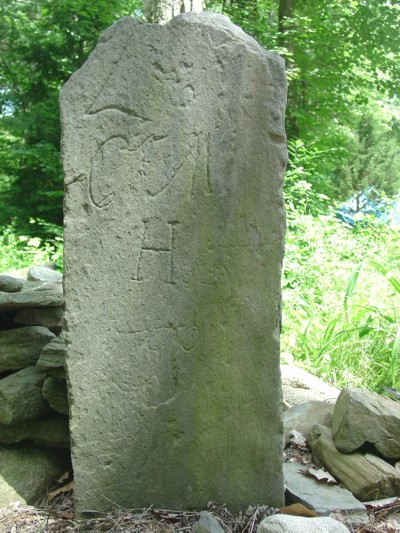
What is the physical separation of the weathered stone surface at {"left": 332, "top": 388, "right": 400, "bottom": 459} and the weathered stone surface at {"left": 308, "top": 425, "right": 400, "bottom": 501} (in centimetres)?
4

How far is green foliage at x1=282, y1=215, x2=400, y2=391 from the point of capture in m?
3.96

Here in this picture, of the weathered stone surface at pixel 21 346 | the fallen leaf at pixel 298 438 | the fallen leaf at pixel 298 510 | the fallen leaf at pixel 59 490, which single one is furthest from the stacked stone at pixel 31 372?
the fallen leaf at pixel 298 438

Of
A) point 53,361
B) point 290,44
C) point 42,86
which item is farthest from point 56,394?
point 42,86

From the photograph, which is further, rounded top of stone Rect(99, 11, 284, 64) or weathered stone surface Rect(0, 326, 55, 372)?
weathered stone surface Rect(0, 326, 55, 372)

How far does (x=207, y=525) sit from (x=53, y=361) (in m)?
0.97

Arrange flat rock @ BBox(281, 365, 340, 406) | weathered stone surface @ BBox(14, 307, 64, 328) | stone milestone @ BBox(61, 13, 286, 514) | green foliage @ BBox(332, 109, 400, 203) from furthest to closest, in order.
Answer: green foliage @ BBox(332, 109, 400, 203), flat rock @ BBox(281, 365, 340, 406), weathered stone surface @ BBox(14, 307, 64, 328), stone milestone @ BBox(61, 13, 286, 514)

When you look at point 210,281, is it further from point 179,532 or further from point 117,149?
point 179,532

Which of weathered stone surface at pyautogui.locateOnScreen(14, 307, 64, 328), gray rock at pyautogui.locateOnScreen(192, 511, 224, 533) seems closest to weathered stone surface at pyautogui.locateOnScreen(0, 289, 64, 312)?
weathered stone surface at pyautogui.locateOnScreen(14, 307, 64, 328)

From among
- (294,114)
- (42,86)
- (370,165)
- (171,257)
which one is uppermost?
(42,86)

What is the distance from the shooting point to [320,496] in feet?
7.50

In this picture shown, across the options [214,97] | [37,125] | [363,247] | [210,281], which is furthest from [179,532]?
[37,125]

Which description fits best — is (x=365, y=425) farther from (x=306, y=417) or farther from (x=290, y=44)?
(x=290, y=44)

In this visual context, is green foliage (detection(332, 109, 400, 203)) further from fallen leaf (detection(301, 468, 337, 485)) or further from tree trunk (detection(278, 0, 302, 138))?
fallen leaf (detection(301, 468, 337, 485))

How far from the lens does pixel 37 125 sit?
863 cm
